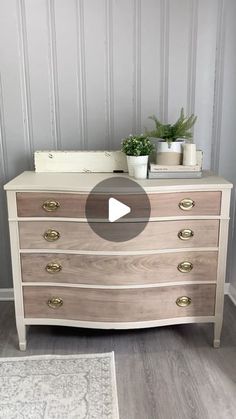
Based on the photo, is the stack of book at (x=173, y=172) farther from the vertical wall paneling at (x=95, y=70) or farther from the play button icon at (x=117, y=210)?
the vertical wall paneling at (x=95, y=70)

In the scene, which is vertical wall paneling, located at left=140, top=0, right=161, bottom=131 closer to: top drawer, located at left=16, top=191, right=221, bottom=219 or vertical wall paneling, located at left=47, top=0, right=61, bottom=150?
vertical wall paneling, located at left=47, top=0, right=61, bottom=150

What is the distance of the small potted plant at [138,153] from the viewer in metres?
1.88

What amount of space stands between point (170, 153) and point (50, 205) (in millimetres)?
668

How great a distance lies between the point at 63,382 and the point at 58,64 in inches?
66.0

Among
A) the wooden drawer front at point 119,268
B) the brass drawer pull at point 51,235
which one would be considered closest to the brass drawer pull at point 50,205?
the brass drawer pull at point 51,235

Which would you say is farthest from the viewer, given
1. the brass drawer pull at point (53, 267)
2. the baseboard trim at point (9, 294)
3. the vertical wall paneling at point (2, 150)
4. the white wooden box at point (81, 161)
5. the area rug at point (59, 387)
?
the baseboard trim at point (9, 294)

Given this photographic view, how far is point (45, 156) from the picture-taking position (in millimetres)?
2064

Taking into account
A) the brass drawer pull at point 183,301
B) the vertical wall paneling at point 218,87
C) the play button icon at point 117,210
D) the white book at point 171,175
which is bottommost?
the brass drawer pull at point 183,301

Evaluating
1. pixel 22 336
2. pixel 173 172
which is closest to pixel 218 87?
pixel 173 172

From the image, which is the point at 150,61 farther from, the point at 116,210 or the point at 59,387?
the point at 59,387

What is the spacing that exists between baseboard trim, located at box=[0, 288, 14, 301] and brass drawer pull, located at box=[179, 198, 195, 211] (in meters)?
1.33

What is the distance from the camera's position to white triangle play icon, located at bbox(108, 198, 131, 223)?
5.76ft

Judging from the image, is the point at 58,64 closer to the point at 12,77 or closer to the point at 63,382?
the point at 12,77

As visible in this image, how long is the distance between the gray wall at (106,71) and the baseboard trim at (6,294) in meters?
0.72
